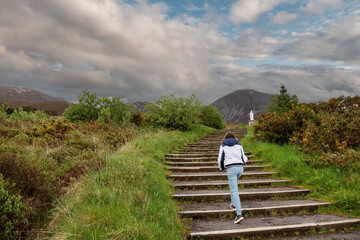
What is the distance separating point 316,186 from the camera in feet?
22.0

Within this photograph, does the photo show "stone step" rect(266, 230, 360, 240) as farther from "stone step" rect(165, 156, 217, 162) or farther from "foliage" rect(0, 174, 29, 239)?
"stone step" rect(165, 156, 217, 162)

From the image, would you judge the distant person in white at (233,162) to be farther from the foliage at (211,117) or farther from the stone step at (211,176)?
the foliage at (211,117)

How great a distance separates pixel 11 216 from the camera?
12.6ft

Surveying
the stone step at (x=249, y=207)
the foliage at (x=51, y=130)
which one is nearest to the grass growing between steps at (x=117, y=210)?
the stone step at (x=249, y=207)

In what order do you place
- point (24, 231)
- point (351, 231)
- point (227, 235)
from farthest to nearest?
point (351, 231) < point (227, 235) < point (24, 231)

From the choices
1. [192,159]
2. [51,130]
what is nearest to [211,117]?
[192,159]

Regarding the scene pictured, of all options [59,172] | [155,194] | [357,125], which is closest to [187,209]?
[155,194]

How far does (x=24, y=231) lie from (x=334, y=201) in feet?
22.4

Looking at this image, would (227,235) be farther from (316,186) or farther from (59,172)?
(59,172)

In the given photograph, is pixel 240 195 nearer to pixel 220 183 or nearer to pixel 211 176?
pixel 220 183

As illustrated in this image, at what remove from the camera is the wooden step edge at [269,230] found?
431 centimetres

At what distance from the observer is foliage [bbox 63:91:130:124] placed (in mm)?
17406

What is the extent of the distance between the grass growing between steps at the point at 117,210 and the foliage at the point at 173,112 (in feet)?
38.9

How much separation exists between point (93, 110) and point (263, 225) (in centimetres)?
1573
